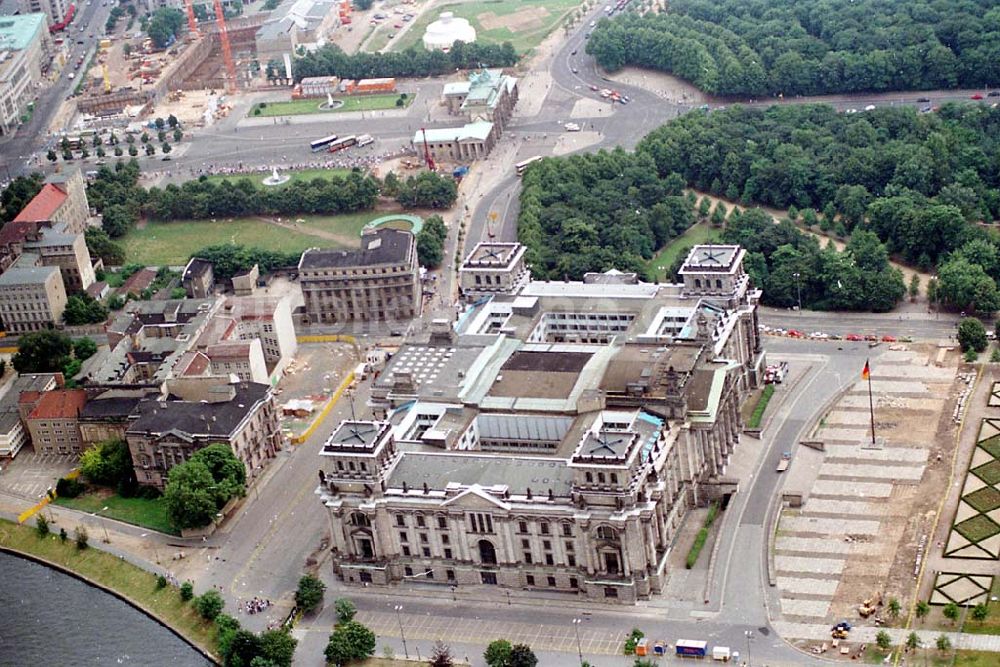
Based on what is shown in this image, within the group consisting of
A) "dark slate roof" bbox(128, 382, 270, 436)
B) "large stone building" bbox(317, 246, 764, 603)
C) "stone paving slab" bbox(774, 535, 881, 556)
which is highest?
"large stone building" bbox(317, 246, 764, 603)

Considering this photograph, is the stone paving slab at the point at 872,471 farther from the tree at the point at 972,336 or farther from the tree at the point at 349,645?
the tree at the point at 349,645

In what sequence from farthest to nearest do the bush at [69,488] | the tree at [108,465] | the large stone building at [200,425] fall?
the bush at [69,488] → the tree at [108,465] → the large stone building at [200,425]

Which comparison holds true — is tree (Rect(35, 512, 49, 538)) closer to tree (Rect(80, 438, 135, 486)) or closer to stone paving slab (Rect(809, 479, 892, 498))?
tree (Rect(80, 438, 135, 486))

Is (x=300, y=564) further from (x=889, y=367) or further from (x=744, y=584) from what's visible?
(x=889, y=367)

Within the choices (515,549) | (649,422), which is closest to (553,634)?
(515,549)

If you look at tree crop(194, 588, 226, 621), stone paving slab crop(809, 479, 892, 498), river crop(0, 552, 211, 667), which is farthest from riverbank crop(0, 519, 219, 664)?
stone paving slab crop(809, 479, 892, 498)

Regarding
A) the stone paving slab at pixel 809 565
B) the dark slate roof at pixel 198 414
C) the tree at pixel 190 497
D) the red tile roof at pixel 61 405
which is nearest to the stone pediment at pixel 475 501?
the stone paving slab at pixel 809 565
